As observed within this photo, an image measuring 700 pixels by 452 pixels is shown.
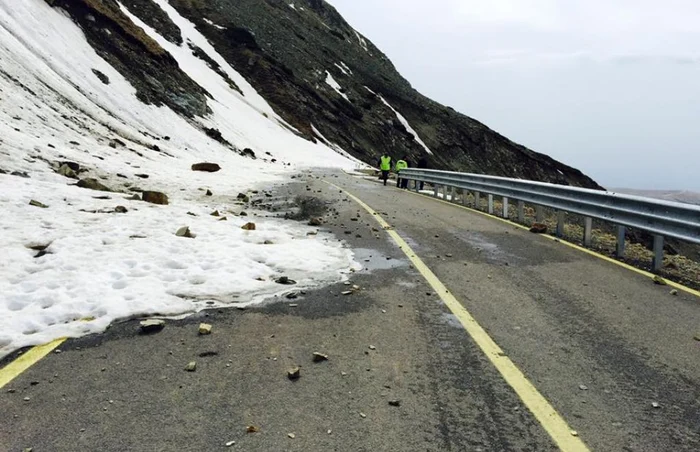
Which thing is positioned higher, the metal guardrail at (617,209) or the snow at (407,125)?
the snow at (407,125)

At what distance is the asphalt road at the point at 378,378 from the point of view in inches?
117

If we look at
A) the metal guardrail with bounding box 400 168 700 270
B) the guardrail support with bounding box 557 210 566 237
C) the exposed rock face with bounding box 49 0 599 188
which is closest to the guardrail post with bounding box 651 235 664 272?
the metal guardrail with bounding box 400 168 700 270

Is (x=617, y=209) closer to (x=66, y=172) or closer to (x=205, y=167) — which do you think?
(x=66, y=172)

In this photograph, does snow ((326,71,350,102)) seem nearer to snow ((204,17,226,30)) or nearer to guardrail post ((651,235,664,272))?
snow ((204,17,226,30))

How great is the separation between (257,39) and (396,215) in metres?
60.9

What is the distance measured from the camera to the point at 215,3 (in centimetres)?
6844

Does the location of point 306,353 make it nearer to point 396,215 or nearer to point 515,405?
point 515,405

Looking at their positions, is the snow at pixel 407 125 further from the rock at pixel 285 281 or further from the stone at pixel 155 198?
the rock at pixel 285 281

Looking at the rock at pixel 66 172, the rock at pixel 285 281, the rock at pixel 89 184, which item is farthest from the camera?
the rock at pixel 66 172

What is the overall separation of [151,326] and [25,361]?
0.96m

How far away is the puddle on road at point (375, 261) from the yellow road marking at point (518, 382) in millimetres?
924

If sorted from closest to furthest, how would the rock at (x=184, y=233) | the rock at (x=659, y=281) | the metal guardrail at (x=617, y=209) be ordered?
the rock at (x=659, y=281) → the metal guardrail at (x=617, y=209) → the rock at (x=184, y=233)

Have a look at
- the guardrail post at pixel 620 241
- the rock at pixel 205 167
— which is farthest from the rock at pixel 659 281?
the rock at pixel 205 167

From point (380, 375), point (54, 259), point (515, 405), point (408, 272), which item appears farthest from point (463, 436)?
point (54, 259)
